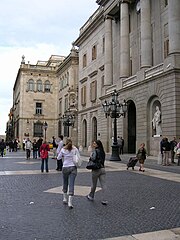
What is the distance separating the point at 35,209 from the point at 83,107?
A: 127 feet

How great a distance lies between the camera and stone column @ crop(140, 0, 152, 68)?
Answer: 2677 cm

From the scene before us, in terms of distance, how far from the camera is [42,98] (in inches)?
2630

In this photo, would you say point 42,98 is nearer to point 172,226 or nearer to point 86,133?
point 86,133

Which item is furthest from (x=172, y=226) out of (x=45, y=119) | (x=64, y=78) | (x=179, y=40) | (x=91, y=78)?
(x=45, y=119)

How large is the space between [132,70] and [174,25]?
331 inches

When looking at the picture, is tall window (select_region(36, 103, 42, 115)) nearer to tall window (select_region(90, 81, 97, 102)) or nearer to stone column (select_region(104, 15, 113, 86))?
tall window (select_region(90, 81, 97, 102))

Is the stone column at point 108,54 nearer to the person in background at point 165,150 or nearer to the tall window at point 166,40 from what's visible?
the tall window at point 166,40

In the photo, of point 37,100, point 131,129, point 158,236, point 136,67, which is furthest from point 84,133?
point 158,236

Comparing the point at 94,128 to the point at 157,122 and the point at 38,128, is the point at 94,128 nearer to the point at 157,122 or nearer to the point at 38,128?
the point at 157,122

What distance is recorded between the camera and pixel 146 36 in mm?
27062

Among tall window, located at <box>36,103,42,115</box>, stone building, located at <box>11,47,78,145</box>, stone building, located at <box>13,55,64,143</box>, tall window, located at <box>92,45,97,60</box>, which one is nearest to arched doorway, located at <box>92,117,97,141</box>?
tall window, located at <box>92,45,97,60</box>

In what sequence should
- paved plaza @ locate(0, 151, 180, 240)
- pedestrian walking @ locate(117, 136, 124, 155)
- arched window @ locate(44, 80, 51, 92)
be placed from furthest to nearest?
1. arched window @ locate(44, 80, 51, 92)
2. pedestrian walking @ locate(117, 136, 124, 155)
3. paved plaza @ locate(0, 151, 180, 240)

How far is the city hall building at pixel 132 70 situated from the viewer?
23047 millimetres

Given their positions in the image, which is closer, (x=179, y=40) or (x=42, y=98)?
(x=179, y=40)
